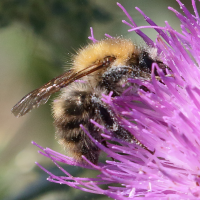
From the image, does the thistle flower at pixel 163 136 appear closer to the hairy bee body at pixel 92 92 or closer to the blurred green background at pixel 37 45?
the hairy bee body at pixel 92 92

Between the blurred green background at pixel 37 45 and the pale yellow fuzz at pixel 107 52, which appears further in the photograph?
the blurred green background at pixel 37 45

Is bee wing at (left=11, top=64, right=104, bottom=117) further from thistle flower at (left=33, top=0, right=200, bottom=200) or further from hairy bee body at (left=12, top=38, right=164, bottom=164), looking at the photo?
thistle flower at (left=33, top=0, right=200, bottom=200)

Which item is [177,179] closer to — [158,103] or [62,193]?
[158,103]

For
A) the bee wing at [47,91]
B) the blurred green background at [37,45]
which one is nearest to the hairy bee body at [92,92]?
the bee wing at [47,91]

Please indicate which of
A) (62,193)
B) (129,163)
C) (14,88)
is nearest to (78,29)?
(14,88)

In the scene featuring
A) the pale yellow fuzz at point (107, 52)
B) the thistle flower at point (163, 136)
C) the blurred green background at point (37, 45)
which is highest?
the blurred green background at point (37, 45)

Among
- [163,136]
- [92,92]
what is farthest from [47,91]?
[163,136]
